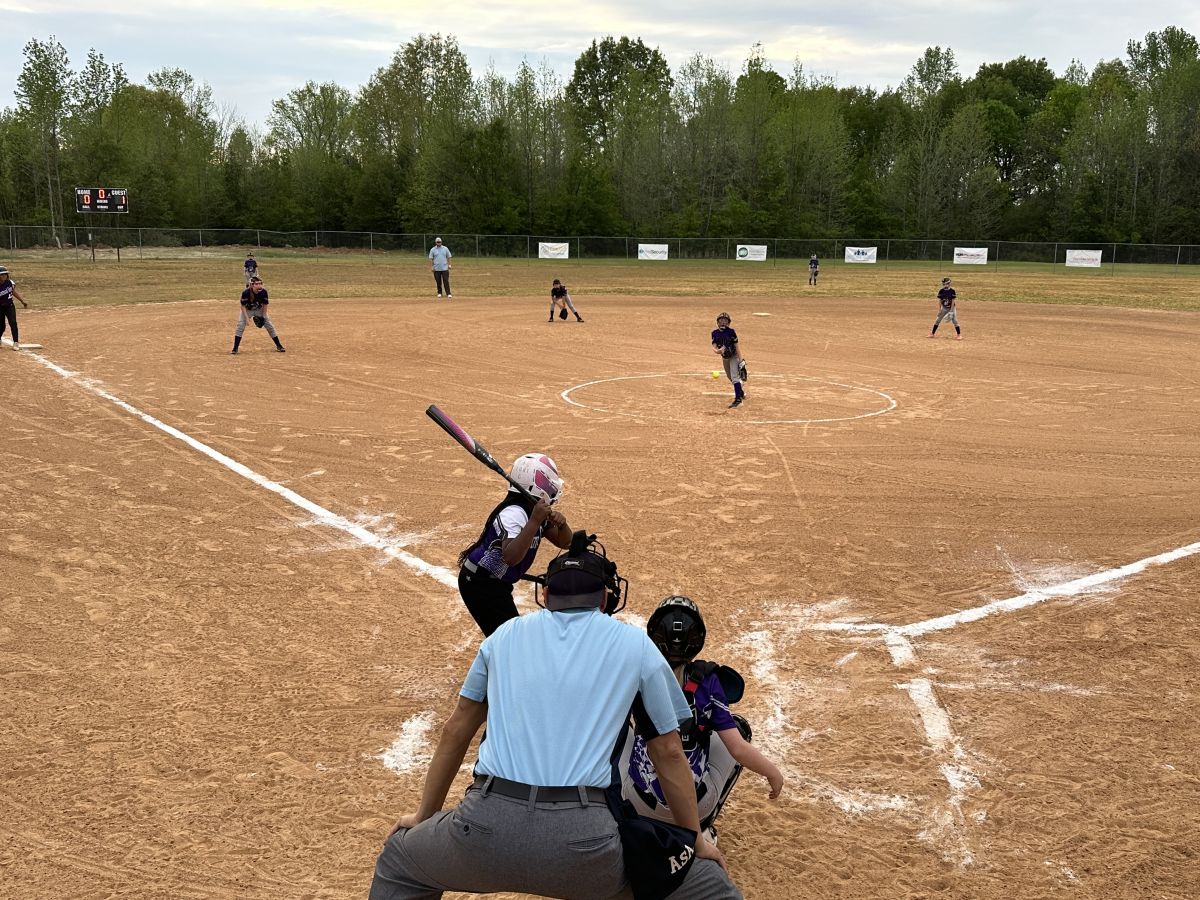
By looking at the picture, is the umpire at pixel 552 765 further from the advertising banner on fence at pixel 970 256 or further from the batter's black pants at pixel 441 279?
the advertising banner on fence at pixel 970 256

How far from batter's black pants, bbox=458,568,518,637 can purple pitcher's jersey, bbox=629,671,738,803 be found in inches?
92.3

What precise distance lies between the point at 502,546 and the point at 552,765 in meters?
3.34

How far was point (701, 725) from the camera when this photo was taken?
4930 mm

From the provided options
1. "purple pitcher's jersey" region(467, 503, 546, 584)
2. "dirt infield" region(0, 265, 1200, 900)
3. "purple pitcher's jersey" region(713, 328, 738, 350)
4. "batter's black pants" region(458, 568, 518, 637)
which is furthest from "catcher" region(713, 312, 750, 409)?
"purple pitcher's jersey" region(467, 503, 546, 584)

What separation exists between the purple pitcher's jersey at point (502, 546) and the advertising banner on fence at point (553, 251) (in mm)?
66504

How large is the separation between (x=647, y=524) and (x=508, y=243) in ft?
212

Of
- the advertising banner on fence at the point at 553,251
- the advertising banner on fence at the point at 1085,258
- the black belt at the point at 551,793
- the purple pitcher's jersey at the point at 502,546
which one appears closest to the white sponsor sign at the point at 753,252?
the advertising banner on fence at the point at 553,251

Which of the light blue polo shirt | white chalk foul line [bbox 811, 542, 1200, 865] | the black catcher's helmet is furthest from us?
white chalk foul line [bbox 811, 542, 1200, 865]

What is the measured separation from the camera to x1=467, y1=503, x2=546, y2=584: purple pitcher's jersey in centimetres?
671

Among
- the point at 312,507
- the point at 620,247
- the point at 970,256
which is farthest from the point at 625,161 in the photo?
the point at 312,507

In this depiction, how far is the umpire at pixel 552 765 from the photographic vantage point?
3.50 metres

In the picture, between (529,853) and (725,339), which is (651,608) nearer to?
(529,853)

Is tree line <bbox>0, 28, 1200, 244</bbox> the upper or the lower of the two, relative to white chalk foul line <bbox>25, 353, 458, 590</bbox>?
upper

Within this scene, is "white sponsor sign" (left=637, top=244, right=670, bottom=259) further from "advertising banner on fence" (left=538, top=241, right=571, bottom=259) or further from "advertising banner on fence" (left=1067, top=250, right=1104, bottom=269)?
"advertising banner on fence" (left=1067, top=250, right=1104, bottom=269)
